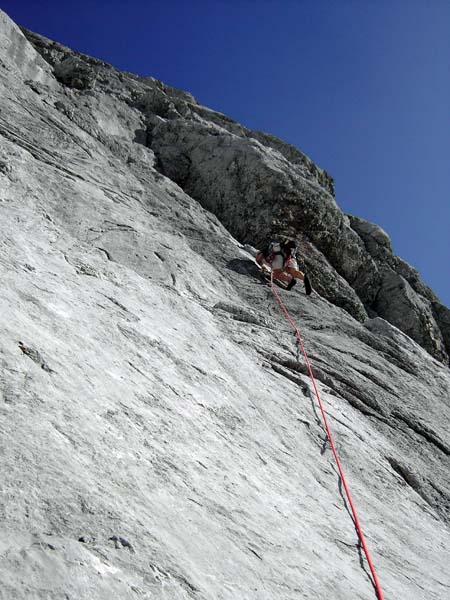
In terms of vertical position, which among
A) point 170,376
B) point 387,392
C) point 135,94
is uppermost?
point 135,94

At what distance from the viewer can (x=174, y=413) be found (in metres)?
4.20

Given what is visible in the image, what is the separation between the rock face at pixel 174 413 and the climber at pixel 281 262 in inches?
18.7

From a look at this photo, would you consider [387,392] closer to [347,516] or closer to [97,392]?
[347,516]

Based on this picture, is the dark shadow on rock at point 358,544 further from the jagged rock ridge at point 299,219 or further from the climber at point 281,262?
the jagged rock ridge at point 299,219

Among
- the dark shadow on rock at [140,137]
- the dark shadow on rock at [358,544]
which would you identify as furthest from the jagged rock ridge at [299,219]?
the dark shadow on rock at [358,544]

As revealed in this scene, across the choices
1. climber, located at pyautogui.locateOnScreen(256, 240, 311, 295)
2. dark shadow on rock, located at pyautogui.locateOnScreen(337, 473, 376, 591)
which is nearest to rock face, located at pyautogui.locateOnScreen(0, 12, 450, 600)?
dark shadow on rock, located at pyautogui.locateOnScreen(337, 473, 376, 591)

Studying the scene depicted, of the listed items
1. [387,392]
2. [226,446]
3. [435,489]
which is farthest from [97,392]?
[387,392]

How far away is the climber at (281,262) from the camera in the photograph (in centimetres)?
1116

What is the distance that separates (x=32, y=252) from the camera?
5.61 meters

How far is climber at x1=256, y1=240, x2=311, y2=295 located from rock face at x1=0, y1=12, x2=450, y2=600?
0.47m

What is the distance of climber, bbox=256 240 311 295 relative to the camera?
36.6 feet

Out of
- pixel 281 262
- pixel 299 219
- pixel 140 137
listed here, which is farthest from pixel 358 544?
pixel 140 137

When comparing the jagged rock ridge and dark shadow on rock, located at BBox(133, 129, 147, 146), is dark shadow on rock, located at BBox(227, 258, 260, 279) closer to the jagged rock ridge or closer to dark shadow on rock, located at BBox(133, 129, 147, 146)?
the jagged rock ridge

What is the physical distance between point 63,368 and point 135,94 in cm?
1983
